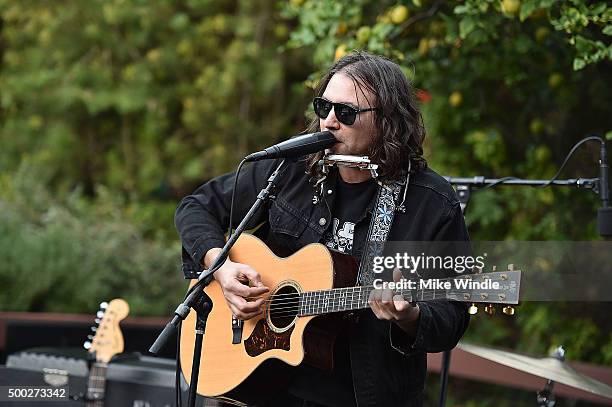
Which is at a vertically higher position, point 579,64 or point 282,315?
point 579,64

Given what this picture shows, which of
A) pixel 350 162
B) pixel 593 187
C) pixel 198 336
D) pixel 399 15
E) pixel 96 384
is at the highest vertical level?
pixel 399 15

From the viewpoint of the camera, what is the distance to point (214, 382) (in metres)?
3.81

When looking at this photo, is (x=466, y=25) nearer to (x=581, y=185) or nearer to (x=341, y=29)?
(x=341, y=29)

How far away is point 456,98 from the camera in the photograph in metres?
6.08

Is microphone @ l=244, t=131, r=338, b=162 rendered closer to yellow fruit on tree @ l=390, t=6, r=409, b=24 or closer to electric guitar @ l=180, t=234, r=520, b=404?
electric guitar @ l=180, t=234, r=520, b=404

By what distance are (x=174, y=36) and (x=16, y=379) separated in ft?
16.9

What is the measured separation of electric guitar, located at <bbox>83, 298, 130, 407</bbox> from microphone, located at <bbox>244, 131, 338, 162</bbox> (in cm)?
174

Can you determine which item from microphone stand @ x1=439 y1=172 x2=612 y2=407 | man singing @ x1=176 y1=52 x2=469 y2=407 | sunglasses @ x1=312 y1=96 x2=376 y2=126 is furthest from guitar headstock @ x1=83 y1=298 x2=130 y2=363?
sunglasses @ x1=312 y1=96 x2=376 y2=126

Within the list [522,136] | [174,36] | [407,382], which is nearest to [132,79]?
[174,36]

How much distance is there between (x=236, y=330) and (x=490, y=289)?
1.11 metres

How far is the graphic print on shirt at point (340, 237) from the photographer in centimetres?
349

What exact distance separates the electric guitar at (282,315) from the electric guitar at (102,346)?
0.92m

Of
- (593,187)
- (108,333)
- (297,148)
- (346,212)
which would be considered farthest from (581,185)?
(108,333)

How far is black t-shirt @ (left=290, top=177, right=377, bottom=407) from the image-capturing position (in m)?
3.37
